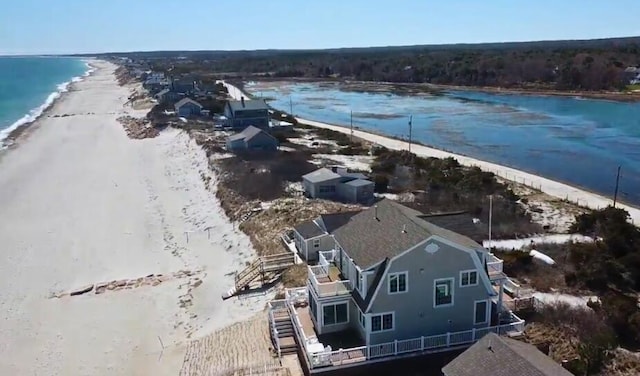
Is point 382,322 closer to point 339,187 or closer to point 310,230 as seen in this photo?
point 310,230

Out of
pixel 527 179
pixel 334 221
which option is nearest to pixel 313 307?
pixel 334 221

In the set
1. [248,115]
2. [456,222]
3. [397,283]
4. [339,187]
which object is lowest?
[339,187]

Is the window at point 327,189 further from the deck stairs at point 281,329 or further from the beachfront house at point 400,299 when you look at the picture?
the beachfront house at point 400,299

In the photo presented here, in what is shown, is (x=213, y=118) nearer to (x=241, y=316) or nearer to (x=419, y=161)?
(x=419, y=161)

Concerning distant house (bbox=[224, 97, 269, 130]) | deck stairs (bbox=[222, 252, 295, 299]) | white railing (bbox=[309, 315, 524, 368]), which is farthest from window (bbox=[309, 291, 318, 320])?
distant house (bbox=[224, 97, 269, 130])

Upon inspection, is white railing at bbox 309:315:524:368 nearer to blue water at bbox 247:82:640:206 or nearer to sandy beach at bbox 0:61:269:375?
sandy beach at bbox 0:61:269:375

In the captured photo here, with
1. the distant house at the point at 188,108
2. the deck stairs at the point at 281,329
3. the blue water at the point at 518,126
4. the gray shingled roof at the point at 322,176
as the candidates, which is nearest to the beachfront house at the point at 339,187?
the gray shingled roof at the point at 322,176

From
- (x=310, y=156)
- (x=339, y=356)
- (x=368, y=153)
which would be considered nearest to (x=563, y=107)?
(x=368, y=153)
